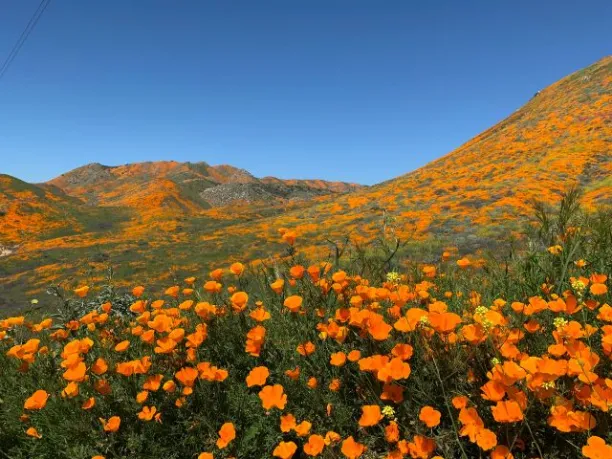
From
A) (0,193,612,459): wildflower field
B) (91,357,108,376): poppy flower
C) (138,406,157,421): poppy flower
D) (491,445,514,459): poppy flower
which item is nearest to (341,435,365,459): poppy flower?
(0,193,612,459): wildflower field

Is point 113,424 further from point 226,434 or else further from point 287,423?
point 287,423

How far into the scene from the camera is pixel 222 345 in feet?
9.45

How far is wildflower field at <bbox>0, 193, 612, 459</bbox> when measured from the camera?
1.70 metres

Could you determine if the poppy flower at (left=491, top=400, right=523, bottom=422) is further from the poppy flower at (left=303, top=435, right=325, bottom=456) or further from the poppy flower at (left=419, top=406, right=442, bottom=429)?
the poppy flower at (left=303, top=435, right=325, bottom=456)

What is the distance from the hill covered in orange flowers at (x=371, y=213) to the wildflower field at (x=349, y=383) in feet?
6.43

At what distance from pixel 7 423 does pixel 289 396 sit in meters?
Result: 1.78

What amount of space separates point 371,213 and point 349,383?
2428 centimetres

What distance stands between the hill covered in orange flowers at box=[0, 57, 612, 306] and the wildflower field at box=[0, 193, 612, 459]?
196cm

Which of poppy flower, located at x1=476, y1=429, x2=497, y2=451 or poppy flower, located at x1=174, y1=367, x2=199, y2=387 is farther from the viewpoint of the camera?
poppy flower, located at x1=174, y1=367, x2=199, y2=387

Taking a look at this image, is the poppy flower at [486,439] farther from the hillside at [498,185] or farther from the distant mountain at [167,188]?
the distant mountain at [167,188]

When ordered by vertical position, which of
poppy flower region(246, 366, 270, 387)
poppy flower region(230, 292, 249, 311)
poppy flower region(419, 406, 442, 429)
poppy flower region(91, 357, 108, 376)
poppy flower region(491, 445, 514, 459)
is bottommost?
poppy flower region(491, 445, 514, 459)

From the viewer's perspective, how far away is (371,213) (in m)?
26.3

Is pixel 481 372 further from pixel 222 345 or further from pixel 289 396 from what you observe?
pixel 222 345

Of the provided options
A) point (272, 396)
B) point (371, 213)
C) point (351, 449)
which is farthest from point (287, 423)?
point (371, 213)
